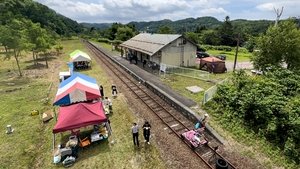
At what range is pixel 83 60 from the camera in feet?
107

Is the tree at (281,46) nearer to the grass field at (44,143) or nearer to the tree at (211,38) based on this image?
the grass field at (44,143)

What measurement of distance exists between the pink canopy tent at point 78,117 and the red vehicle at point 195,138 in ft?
16.3

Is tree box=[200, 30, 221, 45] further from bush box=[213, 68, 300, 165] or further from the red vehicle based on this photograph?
the red vehicle

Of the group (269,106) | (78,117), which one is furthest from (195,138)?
(78,117)

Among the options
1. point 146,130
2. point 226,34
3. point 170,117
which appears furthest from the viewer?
point 226,34

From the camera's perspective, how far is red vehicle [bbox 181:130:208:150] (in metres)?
11.8

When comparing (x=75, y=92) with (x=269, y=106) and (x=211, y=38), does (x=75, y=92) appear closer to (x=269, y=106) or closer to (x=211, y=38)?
(x=269, y=106)

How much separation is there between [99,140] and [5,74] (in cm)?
2638

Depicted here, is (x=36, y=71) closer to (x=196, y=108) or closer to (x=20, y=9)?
(x=196, y=108)

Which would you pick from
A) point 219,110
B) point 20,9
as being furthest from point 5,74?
point 20,9

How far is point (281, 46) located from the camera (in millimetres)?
22078

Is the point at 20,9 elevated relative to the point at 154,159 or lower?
elevated

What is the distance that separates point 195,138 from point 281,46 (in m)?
16.7

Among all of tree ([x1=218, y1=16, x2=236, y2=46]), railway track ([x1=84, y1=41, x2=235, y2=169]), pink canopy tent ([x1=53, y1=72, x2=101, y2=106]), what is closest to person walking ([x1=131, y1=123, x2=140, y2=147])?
railway track ([x1=84, y1=41, x2=235, y2=169])
